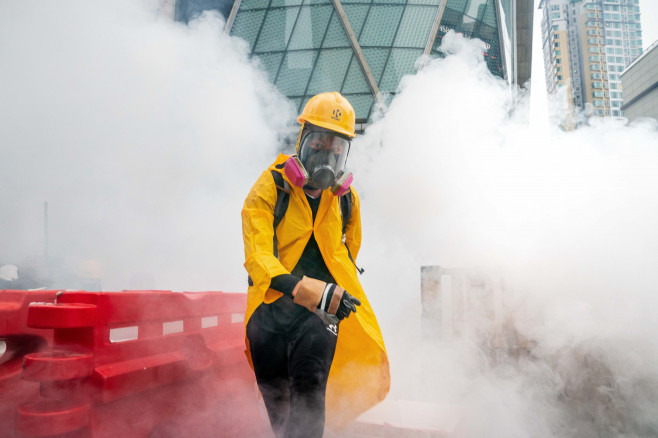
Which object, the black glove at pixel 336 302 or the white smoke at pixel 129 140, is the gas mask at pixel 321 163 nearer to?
the black glove at pixel 336 302

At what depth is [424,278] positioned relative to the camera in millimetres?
3594

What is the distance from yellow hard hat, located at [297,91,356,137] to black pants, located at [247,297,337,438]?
677 mm

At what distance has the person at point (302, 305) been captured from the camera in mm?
1646

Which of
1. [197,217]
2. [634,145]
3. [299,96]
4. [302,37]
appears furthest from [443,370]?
[302,37]

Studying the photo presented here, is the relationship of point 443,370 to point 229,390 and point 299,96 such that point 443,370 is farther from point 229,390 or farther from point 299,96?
point 299,96

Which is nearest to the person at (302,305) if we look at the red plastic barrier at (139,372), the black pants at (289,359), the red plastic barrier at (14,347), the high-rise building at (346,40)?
the black pants at (289,359)

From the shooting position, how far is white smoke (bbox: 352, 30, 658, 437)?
9.19ft

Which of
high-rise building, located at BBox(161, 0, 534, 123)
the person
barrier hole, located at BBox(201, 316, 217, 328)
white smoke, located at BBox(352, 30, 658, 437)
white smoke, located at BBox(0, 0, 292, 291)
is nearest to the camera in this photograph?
the person

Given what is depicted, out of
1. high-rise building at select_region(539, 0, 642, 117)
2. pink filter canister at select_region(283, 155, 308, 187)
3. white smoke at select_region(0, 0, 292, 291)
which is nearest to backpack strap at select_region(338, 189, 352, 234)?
pink filter canister at select_region(283, 155, 308, 187)

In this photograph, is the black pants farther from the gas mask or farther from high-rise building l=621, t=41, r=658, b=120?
high-rise building l=621, t=41, r=658, b=120

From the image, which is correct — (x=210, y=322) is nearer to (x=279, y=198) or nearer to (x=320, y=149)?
(x=279, y=198)

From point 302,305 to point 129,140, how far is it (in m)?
4.13

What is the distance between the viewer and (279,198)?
5.92ft

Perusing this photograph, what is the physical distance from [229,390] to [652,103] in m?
27.4
